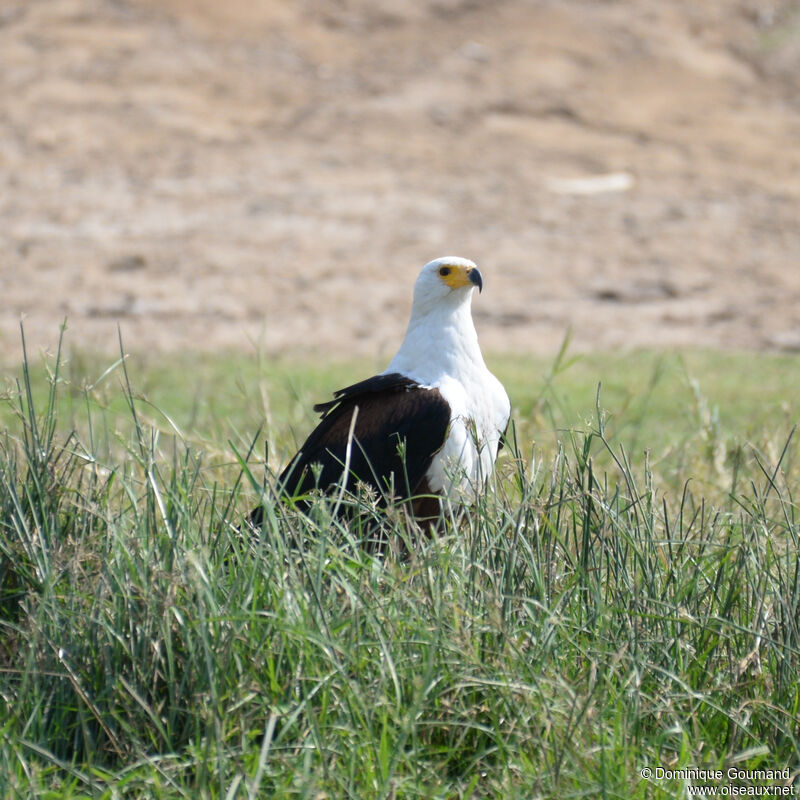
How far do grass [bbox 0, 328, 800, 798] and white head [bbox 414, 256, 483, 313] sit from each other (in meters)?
1.09

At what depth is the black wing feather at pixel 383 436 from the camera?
388cm

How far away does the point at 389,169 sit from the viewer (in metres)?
12.7

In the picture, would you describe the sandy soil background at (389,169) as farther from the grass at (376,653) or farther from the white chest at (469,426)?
the grass at (376,653)

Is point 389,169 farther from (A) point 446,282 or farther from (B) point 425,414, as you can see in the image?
(B) point 425,414

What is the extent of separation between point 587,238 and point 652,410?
467cm

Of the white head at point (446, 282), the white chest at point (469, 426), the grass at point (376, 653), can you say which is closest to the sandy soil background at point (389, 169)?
the white head at point (446, 282)

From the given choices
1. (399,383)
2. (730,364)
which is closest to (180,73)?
(730,364)

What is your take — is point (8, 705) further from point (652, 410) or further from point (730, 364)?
point (730, 364)

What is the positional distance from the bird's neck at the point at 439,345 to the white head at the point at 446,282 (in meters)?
0.02

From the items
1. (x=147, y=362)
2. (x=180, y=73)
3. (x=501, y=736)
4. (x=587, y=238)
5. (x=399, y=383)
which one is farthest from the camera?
(x=180, y=73)

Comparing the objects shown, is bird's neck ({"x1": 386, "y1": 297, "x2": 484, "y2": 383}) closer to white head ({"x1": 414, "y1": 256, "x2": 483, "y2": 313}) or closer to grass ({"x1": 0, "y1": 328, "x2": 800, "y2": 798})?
white head ({"x1": 414, "y1": 256, "x2": 483, "y2": 313})

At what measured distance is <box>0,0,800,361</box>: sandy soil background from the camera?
982cm

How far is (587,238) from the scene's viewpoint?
37.5 feet

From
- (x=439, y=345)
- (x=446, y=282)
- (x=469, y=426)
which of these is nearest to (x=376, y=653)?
(x=469, y=426)
